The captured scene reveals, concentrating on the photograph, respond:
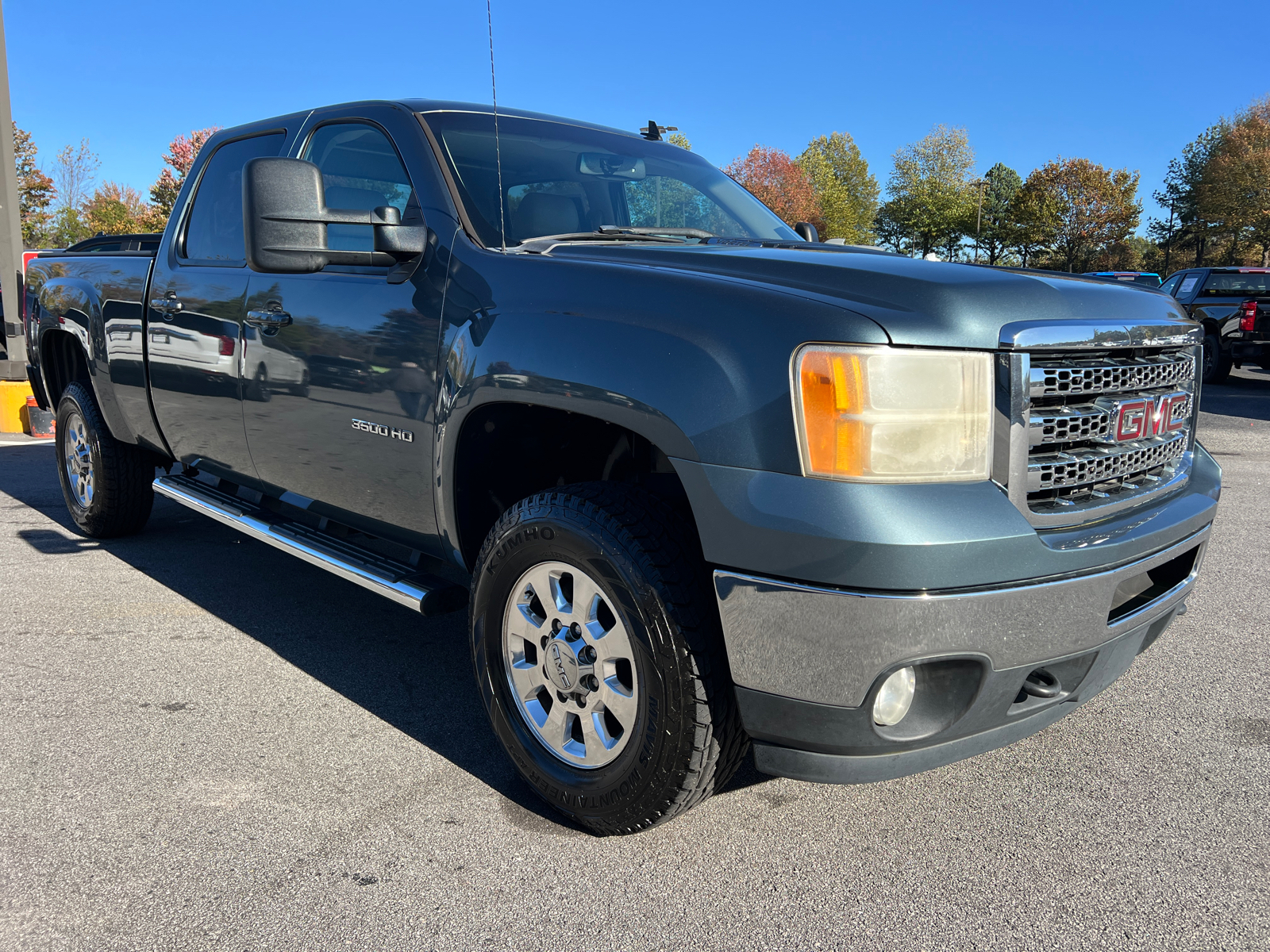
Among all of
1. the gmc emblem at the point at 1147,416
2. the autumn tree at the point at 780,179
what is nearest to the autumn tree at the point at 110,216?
the autumn tree at the point at 780,179

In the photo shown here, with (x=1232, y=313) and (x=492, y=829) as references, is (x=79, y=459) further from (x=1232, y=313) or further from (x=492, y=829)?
(x=1232, y=313)

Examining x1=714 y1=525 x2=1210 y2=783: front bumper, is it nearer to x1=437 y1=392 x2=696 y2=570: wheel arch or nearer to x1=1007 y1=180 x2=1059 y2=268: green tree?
x1=437 y1=392 x2=696 y2=570: wheel arch

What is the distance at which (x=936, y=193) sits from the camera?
251 ft

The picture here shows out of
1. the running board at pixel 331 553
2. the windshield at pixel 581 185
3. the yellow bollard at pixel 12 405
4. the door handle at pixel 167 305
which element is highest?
the windshield at pixel 581 185

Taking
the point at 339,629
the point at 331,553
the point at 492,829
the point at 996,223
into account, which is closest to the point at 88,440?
the point at 339,629

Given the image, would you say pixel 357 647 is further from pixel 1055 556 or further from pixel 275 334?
pixel 1055 556

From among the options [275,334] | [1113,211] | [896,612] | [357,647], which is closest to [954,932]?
[896,612]

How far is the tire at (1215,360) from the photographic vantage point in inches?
584

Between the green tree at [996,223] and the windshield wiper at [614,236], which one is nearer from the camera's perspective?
the windshield wiper at [614,236]

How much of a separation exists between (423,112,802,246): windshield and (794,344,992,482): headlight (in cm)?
127

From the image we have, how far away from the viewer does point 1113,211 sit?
6019 centimetres

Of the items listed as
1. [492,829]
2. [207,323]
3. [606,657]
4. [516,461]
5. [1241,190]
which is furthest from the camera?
[1241,190]

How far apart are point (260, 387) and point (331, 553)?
667 millimetres

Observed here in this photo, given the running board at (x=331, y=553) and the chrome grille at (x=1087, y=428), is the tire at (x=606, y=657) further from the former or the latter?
the chrome grille at (x=1087, y=428)
